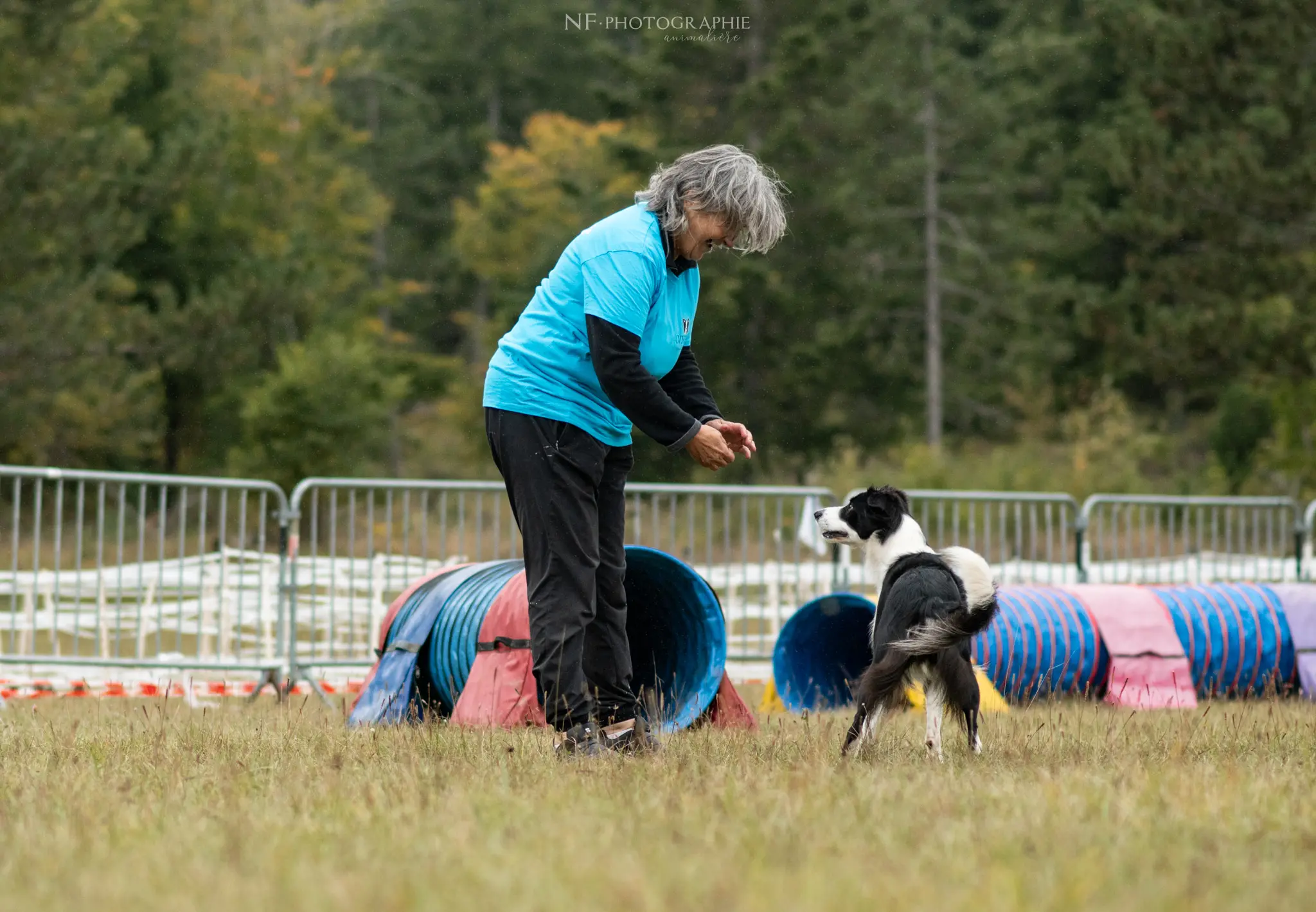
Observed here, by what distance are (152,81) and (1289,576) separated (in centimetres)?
2393

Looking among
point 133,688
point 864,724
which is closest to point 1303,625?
point 864,724

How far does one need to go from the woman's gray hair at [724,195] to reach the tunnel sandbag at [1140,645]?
4.09 metres


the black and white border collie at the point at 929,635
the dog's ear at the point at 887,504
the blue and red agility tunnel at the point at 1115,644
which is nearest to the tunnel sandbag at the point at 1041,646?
the blue and red agility tunnel at the point at 1115,644

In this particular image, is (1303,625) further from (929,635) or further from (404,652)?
(404,652)

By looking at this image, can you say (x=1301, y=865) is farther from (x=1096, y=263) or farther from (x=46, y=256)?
(x=1096, y=263)

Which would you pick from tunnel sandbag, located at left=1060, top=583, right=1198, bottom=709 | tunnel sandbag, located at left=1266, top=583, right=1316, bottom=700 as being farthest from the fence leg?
tunnel sandbag, located at left=1266, top=583, right=1316, bottom=700

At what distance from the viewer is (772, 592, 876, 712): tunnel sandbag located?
7.49 meters

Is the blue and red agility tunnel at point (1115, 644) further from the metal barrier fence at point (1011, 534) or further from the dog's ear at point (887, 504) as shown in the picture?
the metal barrier fence at point (1011, 534)

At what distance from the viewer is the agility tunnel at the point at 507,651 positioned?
19.1 ft

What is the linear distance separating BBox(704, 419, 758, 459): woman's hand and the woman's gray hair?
55cm

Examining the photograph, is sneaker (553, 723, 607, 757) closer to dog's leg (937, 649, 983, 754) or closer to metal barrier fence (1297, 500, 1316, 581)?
dog's leg (937, 649, 983, 754)

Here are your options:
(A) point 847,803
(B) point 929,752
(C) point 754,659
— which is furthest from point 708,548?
(A) point 847,803

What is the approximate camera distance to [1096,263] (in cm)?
3147

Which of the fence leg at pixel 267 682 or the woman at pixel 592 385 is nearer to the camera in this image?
the woman at pixel 592 385
